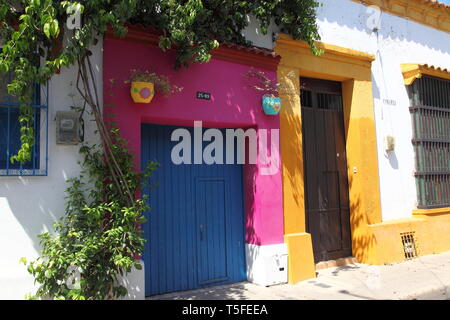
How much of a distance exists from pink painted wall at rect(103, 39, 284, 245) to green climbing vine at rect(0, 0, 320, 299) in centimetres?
26

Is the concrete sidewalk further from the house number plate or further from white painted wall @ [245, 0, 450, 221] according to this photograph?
the house number plate

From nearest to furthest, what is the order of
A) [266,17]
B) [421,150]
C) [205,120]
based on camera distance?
1. [205,120]
2. [266,17]
3. [421,150]

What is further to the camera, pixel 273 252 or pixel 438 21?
pixel 438 21

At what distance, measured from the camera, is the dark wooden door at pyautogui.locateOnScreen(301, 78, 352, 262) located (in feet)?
21.2

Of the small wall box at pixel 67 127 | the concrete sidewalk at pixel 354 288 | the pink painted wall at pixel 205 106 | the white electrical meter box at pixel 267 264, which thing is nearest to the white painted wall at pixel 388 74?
the concrete sidewalk at pixel 354 288

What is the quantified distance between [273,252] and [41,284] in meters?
3.13

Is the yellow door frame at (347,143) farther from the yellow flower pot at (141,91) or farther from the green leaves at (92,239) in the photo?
the green leaves at (92,239)

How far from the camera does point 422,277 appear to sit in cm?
585

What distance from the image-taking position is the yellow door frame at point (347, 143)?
581cm

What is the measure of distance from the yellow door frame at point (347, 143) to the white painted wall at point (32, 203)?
10.4ft

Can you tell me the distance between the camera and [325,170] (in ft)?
21.9

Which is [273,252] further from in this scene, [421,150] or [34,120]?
[421,150]
